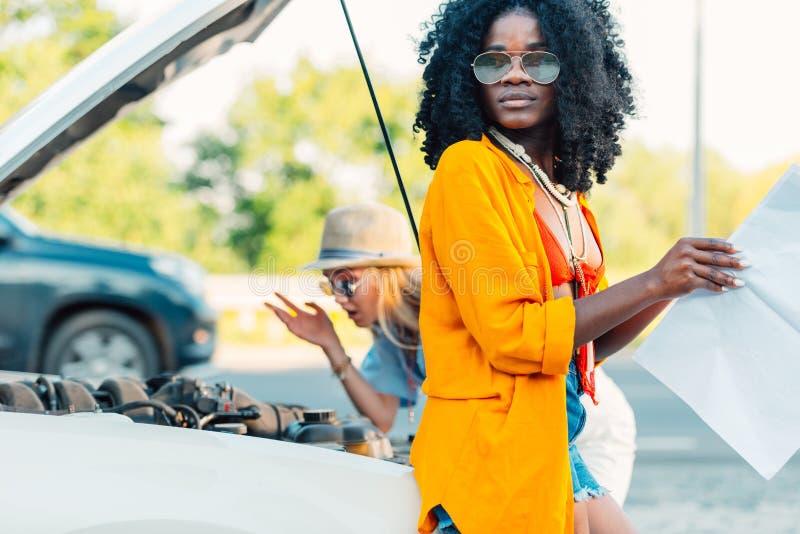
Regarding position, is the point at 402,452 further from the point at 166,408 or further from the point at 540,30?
the point at 540,30

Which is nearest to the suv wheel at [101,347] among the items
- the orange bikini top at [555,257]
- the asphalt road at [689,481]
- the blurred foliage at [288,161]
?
the asphalt road at [689,481]

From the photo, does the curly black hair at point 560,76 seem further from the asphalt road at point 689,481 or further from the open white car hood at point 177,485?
the asphalt road at point 689,481

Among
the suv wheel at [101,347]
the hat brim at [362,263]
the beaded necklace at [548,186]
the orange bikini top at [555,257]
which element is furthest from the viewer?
the suv wheel at [101,347]

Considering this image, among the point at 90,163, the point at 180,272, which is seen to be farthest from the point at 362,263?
the point at 90,163

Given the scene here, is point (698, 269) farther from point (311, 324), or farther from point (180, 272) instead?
point (180, 272)

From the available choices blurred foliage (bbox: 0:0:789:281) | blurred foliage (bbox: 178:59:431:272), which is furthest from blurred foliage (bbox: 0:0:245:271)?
blurred foliage (bbox: 178:59:431:272)

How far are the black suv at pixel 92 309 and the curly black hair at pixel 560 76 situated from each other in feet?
22.0

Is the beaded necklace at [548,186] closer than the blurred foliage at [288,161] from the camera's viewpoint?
Yes

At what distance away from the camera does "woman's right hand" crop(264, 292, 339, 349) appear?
117 inches

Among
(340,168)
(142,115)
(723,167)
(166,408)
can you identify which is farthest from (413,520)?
(723,167)

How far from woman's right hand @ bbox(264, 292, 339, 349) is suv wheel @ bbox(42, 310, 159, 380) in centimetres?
585

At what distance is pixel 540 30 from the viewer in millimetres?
2061

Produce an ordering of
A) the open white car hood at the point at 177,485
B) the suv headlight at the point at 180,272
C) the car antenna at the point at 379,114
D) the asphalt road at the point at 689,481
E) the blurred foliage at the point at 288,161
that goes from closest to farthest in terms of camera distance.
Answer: the open white car hood at the point at 177,485 → the car antenna at the point at 379,114 → the asphalt road at the point at 689,481 → the suv headlight at the point at 180,272 → the blurred foliage at the point at 288,161

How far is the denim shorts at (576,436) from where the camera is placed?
1948 millimetres
